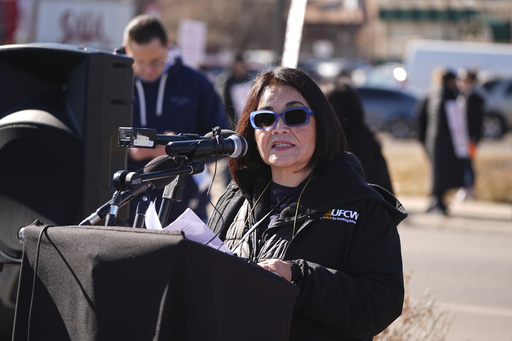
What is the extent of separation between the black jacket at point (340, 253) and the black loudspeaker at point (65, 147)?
753mm

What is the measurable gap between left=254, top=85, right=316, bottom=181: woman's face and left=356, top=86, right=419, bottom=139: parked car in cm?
2157

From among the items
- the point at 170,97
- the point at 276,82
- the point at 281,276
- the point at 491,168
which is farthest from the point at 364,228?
the point at 491,168

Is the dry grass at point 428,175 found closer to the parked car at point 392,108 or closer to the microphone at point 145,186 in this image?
the parked car at point 392,108

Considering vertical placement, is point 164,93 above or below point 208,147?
above

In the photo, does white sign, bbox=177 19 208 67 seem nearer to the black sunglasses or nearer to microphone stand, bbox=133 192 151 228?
the black sunglasses

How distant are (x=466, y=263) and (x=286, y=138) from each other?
6.66m

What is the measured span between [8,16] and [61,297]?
66.2 feet

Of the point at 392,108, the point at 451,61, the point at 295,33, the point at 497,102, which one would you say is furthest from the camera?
the point at 451,61

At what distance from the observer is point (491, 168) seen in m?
16.0

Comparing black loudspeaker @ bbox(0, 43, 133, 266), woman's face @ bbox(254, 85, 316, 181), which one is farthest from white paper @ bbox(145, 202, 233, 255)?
black loudspeaker @ bbox(0, 43, 133, 266)

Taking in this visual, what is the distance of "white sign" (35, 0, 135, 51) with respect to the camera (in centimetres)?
1803

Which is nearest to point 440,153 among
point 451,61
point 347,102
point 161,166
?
point 347,102

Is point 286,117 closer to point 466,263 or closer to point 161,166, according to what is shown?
point 161,166

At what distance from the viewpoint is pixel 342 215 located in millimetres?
2660
